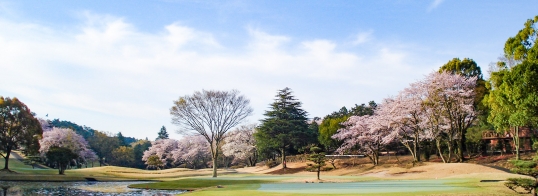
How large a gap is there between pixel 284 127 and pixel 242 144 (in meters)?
18.8

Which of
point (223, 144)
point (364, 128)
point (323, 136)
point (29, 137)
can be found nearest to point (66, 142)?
point (29, 137)

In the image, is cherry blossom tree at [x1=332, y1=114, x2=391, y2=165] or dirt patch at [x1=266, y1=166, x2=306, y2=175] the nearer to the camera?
cherry blossom tree at [x1=332, y1=114, x2=391, y2=165]

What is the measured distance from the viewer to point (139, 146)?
382ft

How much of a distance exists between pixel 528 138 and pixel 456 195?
4569 centimetres

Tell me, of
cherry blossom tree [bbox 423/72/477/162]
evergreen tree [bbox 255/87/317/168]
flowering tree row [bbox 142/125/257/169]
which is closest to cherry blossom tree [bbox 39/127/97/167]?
flowering tree row [bbox 142/125/257/169]

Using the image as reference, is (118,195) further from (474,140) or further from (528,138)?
(528,138)

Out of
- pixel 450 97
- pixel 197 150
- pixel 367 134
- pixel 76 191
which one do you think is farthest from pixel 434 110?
pixel 197 150

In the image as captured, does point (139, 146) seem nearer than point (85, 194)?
No

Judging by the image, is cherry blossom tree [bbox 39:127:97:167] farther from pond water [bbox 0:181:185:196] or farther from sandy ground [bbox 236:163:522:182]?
sandy ground [bbox 236:163:522:182]

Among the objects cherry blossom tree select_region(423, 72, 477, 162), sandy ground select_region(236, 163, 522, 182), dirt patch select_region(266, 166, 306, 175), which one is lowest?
dirt patch select_region(266, 166, 306, 175)

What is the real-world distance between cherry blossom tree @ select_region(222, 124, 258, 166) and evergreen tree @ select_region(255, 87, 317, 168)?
12568 millimetres

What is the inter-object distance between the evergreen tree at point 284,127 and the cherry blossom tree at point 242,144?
12.6 metres

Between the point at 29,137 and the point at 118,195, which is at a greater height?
the point at 29,137

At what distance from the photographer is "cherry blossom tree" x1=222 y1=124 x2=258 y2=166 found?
279 feet
